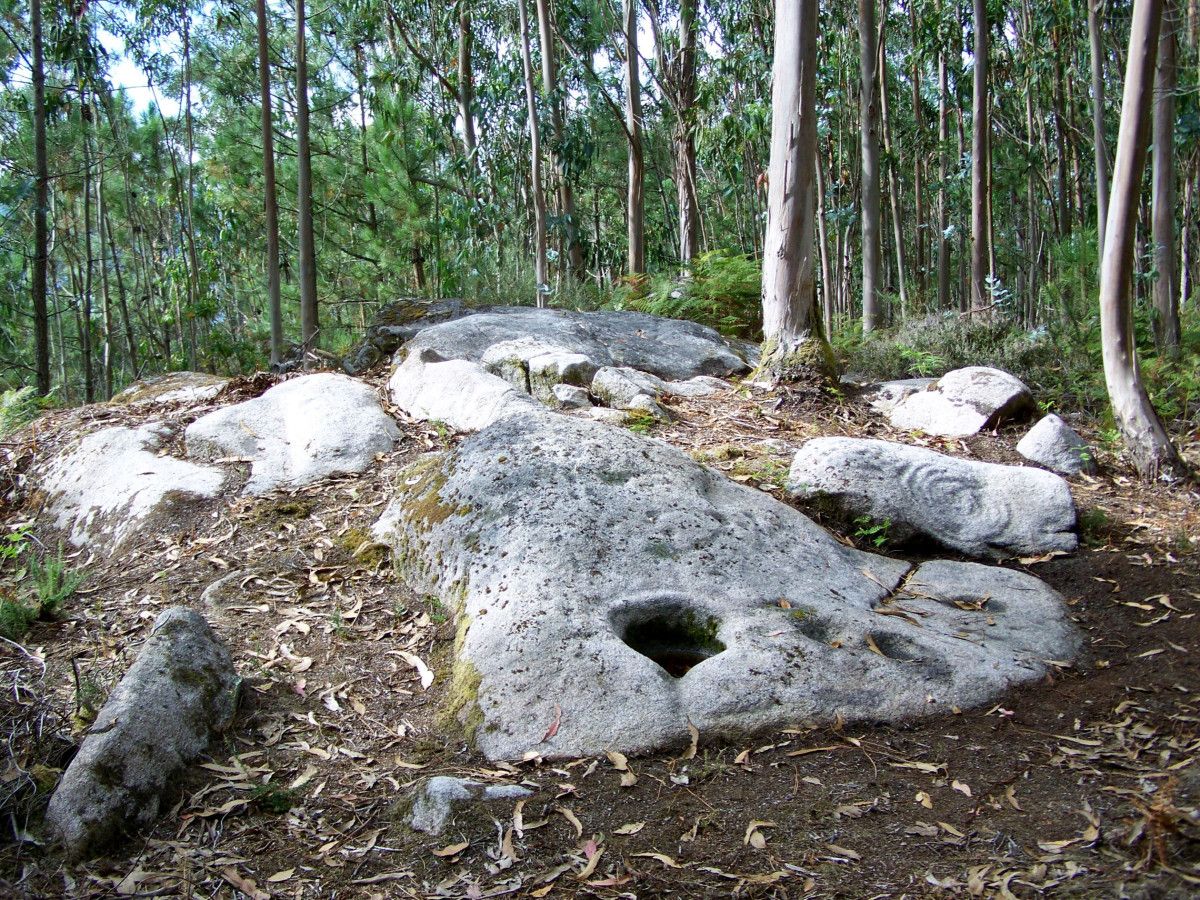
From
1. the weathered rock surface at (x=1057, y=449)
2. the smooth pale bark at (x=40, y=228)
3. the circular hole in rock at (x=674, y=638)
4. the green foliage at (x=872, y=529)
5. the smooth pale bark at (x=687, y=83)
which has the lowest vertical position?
the circular hole in rock at (x=674, y=638)

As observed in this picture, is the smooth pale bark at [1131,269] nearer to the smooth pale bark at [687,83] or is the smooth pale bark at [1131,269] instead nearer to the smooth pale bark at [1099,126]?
the smooth pale bark at [1099,126]

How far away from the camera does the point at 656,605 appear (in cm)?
336

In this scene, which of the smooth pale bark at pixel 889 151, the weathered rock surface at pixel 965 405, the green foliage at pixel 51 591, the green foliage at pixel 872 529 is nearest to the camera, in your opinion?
the green foliage at pixel 51 591

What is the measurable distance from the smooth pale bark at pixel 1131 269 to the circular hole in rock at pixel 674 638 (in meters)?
3.41

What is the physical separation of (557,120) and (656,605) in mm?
10902

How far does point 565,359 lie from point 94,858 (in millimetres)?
4218

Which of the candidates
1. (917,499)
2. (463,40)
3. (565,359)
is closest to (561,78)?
(463,40)

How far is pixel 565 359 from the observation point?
237 inches

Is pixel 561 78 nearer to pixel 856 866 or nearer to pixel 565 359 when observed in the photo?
pixel 565 359

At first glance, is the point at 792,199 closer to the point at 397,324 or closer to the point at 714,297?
the point at 714,297

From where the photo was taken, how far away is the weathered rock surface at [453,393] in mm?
5277

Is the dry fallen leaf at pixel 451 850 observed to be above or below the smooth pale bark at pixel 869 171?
below

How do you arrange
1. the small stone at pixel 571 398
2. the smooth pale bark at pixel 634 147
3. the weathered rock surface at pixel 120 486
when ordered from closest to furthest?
the weathered rock surface at pixel 120 486 → the small stone at pixel 571 398 → the smooth pale bark at pixel 634 147

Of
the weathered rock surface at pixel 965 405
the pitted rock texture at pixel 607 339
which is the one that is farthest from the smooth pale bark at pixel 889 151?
the weathered rock surface at pixel 965 405
